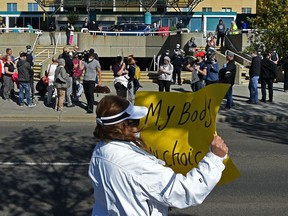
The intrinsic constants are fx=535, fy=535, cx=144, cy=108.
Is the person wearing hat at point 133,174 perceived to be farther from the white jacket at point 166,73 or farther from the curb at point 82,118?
the white jacket at point 166,73

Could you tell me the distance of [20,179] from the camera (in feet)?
26.9

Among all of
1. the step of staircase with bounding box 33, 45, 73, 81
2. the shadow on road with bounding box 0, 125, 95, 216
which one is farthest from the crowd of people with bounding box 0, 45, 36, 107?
the step of staircase with bounding box 33, 45, 73, 81

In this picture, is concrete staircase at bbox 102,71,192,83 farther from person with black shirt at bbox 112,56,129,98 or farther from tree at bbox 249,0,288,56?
person with black shirt at bbox 112,56,129,98

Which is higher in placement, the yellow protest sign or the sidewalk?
the yellow protest sign

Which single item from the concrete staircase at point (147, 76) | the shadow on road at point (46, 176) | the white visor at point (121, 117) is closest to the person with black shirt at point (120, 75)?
the shadow on road at point (46, 176)

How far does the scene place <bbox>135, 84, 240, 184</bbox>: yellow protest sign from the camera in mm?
3723

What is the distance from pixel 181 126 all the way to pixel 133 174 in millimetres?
1201

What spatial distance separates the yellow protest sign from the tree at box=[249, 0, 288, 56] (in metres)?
21.0

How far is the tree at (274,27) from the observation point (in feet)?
79.8

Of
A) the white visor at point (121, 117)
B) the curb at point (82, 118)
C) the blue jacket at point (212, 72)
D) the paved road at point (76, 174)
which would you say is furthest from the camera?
the blue jacket at point (212, 72)

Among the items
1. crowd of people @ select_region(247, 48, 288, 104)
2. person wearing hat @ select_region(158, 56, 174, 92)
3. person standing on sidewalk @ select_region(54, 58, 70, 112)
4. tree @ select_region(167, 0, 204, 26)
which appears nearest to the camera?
person standing on sidewalk @ select_region(54, 58, 70, 112)

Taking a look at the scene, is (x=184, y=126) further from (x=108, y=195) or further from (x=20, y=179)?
(x=20, y=179)

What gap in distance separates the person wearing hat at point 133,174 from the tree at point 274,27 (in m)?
22.1

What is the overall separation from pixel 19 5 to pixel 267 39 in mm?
44801
